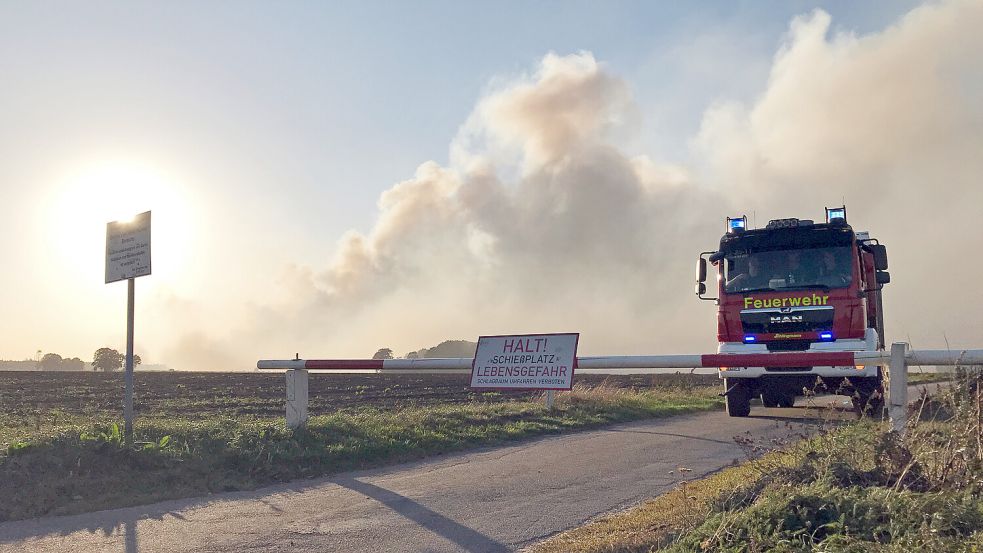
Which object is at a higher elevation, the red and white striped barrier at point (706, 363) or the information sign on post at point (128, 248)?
the information sign on post at point (128, 248)

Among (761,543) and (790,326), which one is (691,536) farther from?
(790,326)

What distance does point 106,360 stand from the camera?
273 ft

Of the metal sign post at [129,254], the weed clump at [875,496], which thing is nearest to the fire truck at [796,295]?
the weed clump at [875,496]

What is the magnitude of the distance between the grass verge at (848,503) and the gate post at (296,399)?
514 cm

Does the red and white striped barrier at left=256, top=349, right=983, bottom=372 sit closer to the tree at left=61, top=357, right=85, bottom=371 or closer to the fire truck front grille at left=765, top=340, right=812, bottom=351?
the fire truck front grille at left=765, top=340, right=812, bottom=351

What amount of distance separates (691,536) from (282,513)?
3.51 meters

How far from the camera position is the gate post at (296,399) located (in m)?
9.88

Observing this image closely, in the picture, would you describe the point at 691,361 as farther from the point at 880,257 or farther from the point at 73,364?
the point at 73,364

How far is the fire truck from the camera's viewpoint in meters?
12.1

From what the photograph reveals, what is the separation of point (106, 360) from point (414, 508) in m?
86.9

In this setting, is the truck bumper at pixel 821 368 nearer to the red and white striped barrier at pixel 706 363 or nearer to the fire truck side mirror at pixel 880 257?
the fire truck side mirror at pixel 880 257

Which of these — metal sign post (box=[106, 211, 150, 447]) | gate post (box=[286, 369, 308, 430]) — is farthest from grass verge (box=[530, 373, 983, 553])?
metal sign post (box=[106, 211, 150, 447])

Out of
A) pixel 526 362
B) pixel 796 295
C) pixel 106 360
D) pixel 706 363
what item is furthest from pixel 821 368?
pixel 106 360

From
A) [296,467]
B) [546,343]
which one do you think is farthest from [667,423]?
[296,467]
